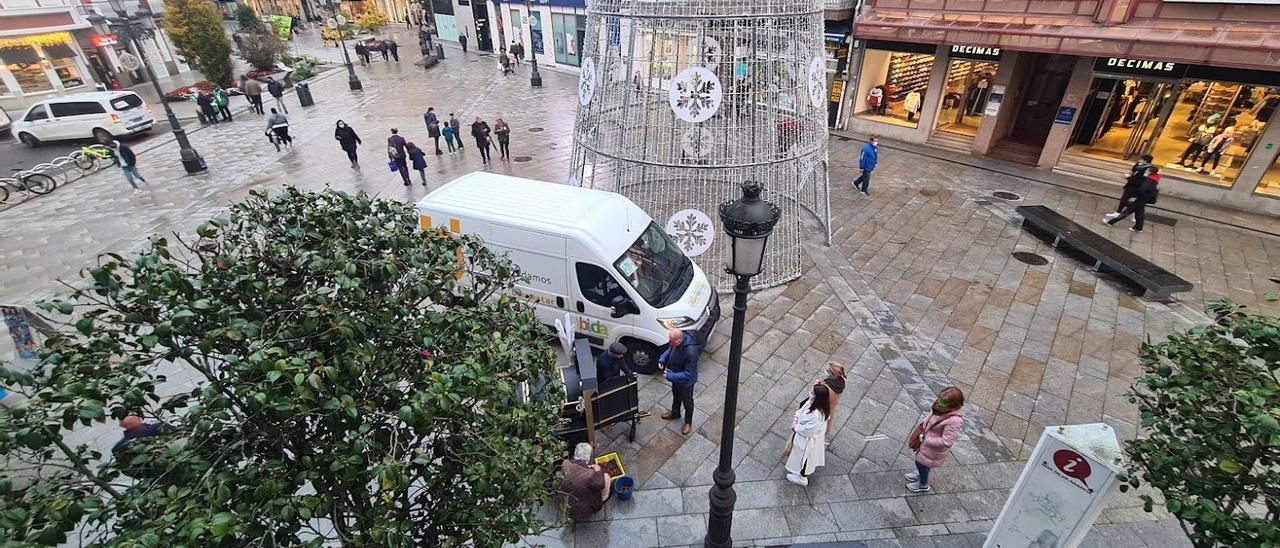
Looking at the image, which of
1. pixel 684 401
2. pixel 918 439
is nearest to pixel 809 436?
pixel 918 439

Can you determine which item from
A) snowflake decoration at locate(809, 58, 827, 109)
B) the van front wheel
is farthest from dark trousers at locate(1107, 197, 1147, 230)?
the van front wheel

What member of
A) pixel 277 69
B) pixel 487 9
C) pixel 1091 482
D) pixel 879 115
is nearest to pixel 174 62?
pixel 277 69

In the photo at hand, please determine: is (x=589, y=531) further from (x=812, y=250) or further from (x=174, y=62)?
(x=174, y=62)

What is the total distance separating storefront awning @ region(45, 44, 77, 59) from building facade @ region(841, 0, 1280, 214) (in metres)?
36.4

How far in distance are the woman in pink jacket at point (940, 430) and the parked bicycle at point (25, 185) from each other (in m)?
23.1

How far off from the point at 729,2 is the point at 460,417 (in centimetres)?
828

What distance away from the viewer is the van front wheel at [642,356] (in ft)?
26.5

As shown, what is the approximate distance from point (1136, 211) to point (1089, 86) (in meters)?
4.65

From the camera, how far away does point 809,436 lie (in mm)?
6094

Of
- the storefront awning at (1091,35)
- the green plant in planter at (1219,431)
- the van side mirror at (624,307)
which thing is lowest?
the van side mirror at (624,307)

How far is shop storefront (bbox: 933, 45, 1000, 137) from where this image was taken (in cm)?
1653

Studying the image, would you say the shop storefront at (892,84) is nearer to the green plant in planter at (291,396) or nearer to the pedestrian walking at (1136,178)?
the pedestrian walking at (1136,178)

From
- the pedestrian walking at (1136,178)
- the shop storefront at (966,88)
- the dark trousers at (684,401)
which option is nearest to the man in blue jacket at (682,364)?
the dark trousers at (684,401)

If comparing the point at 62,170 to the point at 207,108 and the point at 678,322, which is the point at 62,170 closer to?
the point at 207,108
